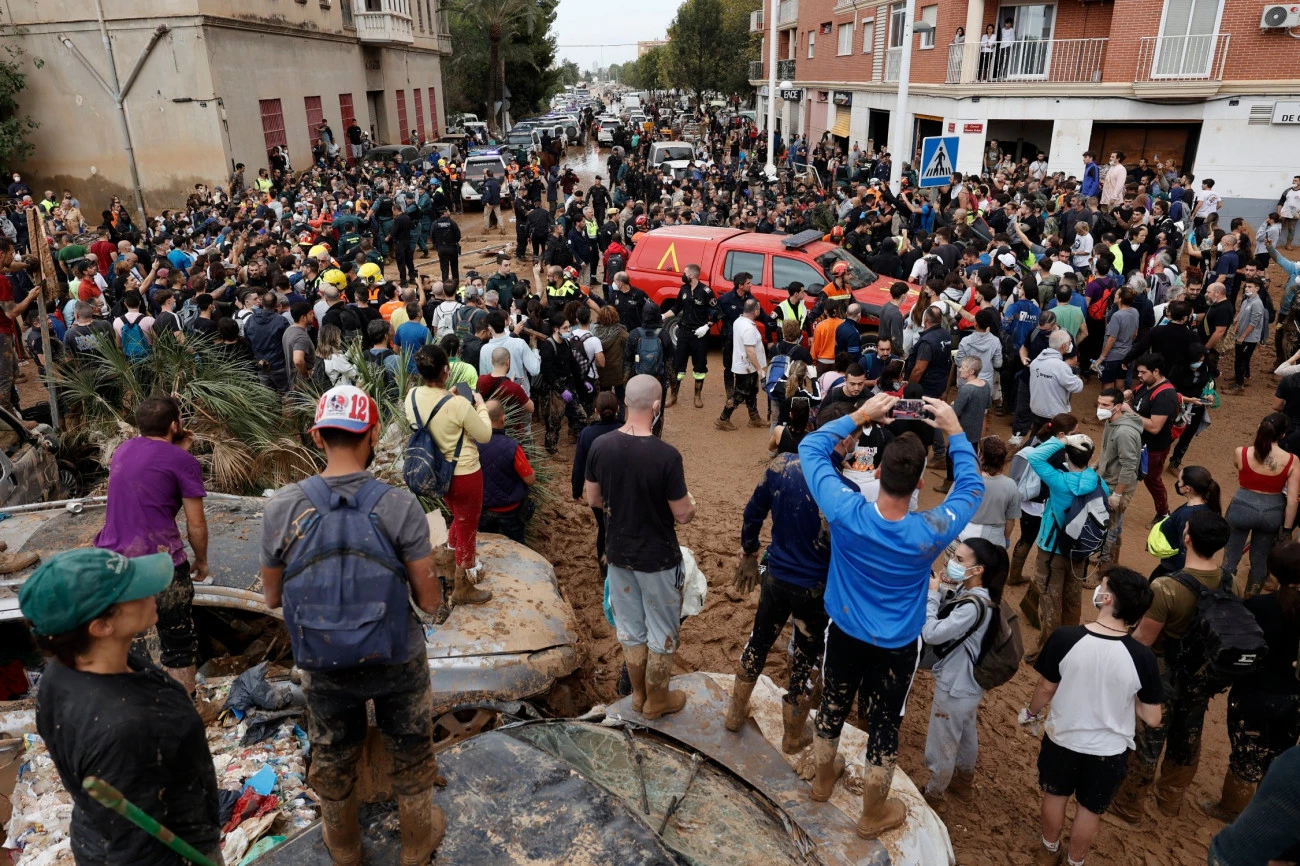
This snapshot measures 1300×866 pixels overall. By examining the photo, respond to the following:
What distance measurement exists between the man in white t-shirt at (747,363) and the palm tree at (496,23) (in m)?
40.3

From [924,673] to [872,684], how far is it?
2496mm

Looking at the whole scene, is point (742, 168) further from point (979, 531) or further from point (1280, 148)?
point (979, 531)

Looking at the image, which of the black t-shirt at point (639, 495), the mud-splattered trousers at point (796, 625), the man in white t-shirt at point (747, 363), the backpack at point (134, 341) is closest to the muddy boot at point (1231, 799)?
the mud-splattered trousers at point (796, 625)

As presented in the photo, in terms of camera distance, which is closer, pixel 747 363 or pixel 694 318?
pixel 747 363

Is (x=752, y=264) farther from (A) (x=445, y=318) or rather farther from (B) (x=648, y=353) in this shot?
(A) (x=445, y=318)

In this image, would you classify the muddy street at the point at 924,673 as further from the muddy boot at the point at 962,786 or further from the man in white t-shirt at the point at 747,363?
the man in white t-shirt at the point at 747,363

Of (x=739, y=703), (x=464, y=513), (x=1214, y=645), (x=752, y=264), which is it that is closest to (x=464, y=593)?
(x=464, y=513)

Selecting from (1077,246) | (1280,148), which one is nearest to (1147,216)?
(1077,246)

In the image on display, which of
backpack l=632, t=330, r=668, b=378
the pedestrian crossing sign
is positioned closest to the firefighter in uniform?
backpack l=632, t=330, r=668, b=378

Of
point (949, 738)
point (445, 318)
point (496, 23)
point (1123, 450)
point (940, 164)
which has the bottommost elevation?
point (949, 738)

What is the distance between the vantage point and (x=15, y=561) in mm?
4566

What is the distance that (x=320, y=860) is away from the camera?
9.21 ft

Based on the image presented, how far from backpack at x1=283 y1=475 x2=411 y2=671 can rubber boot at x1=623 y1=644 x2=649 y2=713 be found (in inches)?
77.1

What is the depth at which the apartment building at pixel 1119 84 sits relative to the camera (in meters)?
18.9
